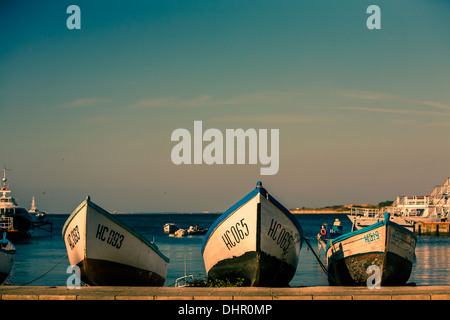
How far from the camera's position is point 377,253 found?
16.1 m

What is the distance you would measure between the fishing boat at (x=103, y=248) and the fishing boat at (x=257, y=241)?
250 cm

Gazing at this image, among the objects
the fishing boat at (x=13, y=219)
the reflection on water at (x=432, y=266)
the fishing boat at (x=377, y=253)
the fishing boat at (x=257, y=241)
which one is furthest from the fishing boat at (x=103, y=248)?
the fishing boat at (x=13, y=219)

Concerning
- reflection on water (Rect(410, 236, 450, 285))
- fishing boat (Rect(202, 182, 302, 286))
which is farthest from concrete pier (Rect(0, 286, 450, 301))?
reflection on water (Rect(410, 236, 450, 285))

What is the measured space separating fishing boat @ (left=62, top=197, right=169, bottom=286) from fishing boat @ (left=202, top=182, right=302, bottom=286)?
2499 mm

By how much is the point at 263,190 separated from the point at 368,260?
4.21 metres

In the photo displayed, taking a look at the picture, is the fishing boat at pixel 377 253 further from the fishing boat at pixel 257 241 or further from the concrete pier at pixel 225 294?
the concrete pier at pixel 225 294

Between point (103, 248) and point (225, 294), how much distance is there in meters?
4.88

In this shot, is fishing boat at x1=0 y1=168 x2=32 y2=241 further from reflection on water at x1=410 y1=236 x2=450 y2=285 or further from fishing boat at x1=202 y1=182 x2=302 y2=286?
fishing boat at x1=202 y1=182 x2=302 y2=286

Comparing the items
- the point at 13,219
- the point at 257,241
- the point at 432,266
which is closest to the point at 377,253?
the point at 257,241

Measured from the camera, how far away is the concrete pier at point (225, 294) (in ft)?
36.6

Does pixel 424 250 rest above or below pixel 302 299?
above
